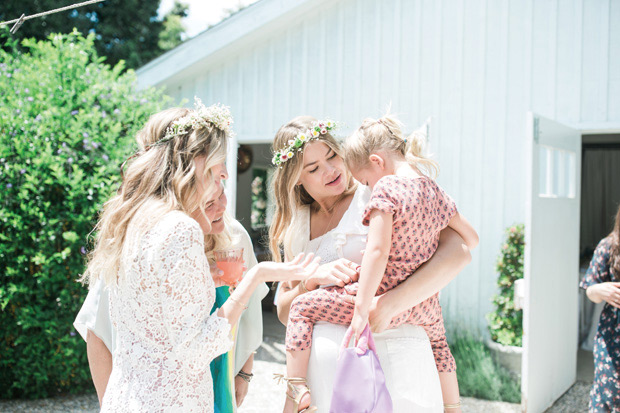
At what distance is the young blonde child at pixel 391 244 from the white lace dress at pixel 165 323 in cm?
44

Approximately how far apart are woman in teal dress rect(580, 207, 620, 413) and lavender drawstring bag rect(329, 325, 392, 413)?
2016mm

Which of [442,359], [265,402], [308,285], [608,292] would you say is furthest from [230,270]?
[265,402]

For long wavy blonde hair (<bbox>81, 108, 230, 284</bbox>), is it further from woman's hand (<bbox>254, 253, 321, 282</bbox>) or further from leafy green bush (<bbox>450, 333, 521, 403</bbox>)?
leafy green bush (<bbox>450, 333, 521, 403</bbox>)

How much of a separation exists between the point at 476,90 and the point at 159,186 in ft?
15.6

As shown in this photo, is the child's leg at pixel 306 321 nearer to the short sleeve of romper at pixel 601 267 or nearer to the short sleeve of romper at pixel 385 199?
the short sleeve of romper at pixel 385 199

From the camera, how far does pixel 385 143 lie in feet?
7.18

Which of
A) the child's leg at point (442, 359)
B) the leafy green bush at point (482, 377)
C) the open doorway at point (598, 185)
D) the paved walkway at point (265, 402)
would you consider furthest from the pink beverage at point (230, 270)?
the open doorway at point (598, 185)

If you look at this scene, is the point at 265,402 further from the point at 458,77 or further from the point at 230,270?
the point at 458,77

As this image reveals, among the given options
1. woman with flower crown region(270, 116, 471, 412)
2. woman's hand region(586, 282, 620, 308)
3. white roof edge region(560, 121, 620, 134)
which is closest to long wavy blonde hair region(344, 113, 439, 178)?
woman with flower crown region(270, 116, 471, 412)

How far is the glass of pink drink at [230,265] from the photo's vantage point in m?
2.08

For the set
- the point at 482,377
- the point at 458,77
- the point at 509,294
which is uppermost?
the point at 458,77

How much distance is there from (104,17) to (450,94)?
549 inches

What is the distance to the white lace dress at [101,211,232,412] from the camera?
1.56 metres

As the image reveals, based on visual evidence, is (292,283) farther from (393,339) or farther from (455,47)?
(455,47)
